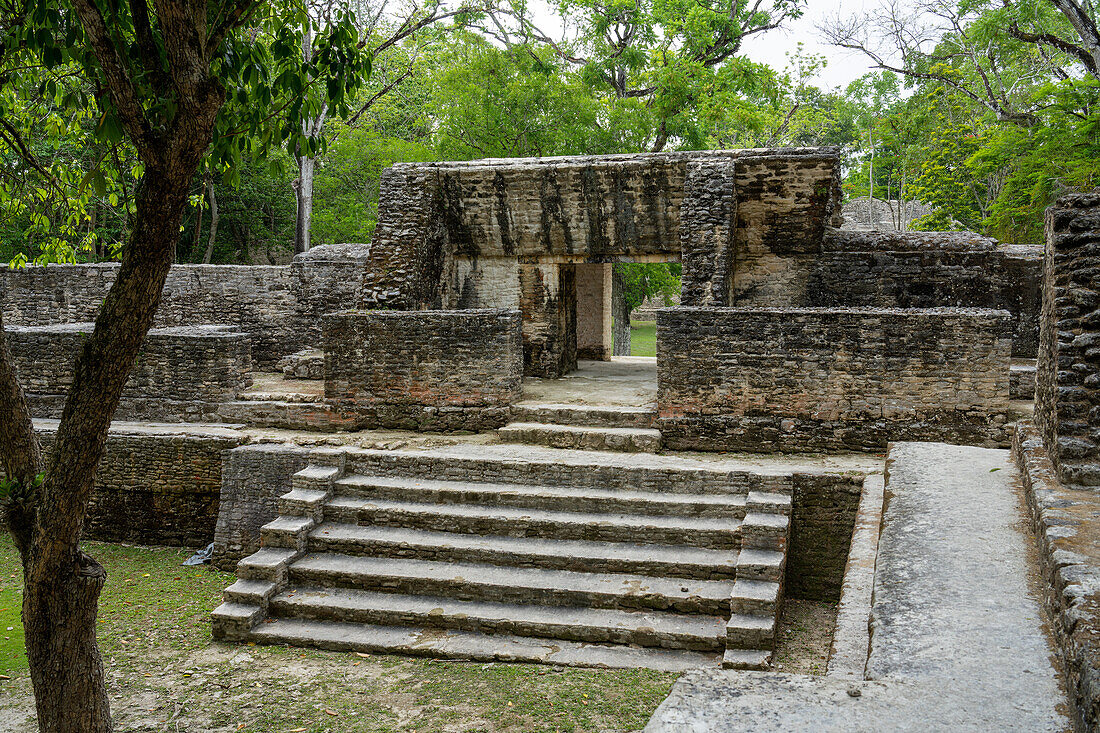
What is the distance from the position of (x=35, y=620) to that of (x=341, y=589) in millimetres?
2905

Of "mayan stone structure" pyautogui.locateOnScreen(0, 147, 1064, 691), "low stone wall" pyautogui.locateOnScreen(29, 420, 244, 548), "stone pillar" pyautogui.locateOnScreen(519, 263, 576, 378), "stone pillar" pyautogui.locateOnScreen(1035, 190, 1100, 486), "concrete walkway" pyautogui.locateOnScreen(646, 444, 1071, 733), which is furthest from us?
"stone pillar" pyautogui.locateOnScreen(519, 263, 576, 378)

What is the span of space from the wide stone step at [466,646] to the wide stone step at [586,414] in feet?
9.90

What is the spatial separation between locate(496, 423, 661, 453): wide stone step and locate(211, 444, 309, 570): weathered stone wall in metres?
2.19

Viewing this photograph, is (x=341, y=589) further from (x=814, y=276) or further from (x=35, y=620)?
(x=814, y=276)

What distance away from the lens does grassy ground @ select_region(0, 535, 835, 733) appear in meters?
5.04

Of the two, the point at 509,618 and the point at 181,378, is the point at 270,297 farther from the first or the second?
the point at 509,618

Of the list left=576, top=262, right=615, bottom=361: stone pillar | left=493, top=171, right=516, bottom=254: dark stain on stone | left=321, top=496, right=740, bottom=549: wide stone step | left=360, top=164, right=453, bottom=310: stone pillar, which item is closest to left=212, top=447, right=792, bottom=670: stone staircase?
left=321, top=496, right=740, bottom=549: wide stone step

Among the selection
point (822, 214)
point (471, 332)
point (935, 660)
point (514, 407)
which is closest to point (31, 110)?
point (471, 332)

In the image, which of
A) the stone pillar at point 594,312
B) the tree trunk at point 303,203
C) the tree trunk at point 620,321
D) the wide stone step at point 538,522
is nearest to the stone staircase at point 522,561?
the wide stone step at point 538,522

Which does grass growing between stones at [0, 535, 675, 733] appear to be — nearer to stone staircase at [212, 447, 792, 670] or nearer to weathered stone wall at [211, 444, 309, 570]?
stone staircase at [212, 447, 792, 670]

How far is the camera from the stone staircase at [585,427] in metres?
8.27

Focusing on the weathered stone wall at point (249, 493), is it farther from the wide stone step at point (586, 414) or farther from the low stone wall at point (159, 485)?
the wide stone step at point (586, 414)

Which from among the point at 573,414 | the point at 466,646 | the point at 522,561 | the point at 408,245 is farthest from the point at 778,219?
the point at 466,646

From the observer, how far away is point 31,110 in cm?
673
